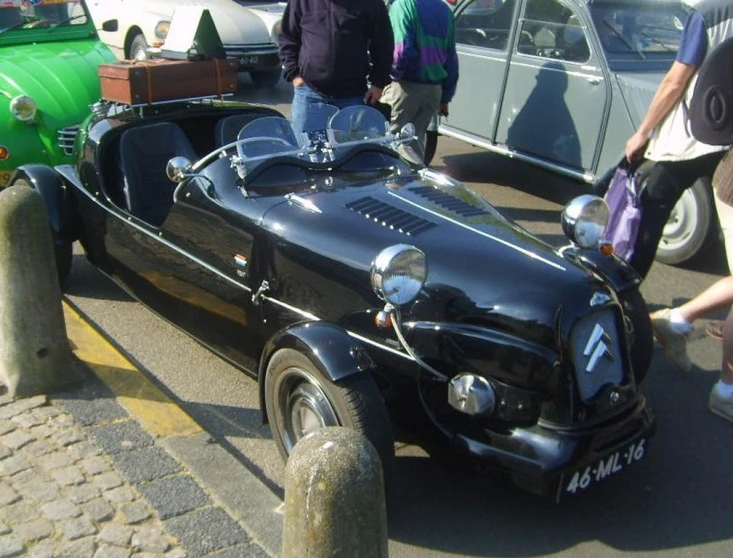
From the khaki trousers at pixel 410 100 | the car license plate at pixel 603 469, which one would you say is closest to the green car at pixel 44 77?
the khaki trousers at pixel 410 100

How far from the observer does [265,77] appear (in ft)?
42.3

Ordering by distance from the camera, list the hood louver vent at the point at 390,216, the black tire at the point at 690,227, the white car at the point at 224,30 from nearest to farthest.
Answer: the hood louver vent at the point at 390,216 → the black tire at the point at 690,227 → the white car at the point at 224,30

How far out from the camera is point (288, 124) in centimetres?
448

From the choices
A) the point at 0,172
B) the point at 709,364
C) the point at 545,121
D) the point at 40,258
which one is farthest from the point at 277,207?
the point at 545,121

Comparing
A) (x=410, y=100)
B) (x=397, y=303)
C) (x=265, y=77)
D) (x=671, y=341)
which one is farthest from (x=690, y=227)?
(x=265, y=77)

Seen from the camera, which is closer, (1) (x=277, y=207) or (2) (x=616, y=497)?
→ (2) (x=616, y=497)

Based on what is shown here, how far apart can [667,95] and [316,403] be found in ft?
9.58

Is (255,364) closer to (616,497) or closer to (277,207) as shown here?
(277,207)

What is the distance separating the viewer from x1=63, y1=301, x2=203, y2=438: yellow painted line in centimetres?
401

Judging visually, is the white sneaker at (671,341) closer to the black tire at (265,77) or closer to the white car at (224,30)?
the white car at (224,30)

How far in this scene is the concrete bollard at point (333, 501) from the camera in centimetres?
233

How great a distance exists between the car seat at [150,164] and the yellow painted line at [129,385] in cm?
77

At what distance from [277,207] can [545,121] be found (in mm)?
3936

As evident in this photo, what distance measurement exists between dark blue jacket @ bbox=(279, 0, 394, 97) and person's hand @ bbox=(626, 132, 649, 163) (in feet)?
6.05
